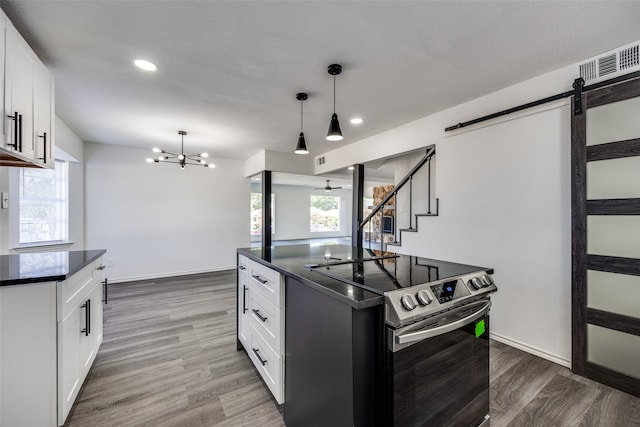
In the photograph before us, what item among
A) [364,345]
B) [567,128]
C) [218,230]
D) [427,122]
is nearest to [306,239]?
[218,230]

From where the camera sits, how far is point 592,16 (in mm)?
1792

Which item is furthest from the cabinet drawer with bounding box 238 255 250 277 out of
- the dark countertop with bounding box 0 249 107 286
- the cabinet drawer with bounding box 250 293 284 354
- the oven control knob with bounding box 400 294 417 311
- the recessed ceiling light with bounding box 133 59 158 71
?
the recessed ceiling light with bounding box 133 59 158 71

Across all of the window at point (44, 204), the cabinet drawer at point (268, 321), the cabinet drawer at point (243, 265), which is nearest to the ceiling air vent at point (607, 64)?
the cabinet drawer at point (268, 321)

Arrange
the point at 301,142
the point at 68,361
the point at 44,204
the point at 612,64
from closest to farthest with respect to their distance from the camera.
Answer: the point at 68,361, the point at 612,64, the point at 301,142, the point at 44,204

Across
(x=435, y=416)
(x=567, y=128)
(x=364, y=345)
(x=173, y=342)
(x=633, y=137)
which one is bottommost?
(x=173, y=342)

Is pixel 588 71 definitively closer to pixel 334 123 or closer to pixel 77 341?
pixel 334 123

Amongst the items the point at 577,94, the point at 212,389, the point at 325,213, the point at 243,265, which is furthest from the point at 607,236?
the point at 325,213

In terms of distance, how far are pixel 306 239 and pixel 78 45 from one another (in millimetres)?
9811

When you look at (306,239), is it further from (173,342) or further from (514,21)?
(514,21)

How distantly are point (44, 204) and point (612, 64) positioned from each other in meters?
6.75

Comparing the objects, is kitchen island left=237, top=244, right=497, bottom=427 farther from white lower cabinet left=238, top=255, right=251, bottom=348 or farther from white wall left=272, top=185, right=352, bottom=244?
white wall left=272, top=185, right=352, bottom=244

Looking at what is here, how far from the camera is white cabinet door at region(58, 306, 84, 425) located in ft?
5.13

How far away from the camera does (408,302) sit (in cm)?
112

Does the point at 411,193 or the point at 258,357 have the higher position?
the point at 411,193
